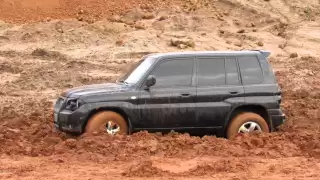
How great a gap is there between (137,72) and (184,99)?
3.31 feet

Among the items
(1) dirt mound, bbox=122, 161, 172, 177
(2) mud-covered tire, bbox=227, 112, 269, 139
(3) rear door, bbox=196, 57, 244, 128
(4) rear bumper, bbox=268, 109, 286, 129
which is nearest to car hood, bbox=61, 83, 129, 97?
(3) rear door, bbox=196, 57, 244, 128

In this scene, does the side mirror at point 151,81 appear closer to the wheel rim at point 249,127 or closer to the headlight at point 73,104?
the headlight at point 73,104

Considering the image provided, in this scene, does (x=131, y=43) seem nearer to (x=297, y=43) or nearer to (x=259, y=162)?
(x=297, y=43)

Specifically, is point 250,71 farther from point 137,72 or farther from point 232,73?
point 137,72

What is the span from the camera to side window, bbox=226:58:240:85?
39.6 ft

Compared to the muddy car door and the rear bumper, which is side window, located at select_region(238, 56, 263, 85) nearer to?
the rear bumper

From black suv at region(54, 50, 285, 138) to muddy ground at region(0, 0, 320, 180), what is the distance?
0.42m

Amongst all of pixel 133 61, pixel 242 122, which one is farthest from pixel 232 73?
pixel 133 61

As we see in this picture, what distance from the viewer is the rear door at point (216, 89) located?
38.7 feet

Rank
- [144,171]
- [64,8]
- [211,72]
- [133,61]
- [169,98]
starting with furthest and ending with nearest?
[64,8]
[133,61]
[211,72]
[169,98]
[144,171]

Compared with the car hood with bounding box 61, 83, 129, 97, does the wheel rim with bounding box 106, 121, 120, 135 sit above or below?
below

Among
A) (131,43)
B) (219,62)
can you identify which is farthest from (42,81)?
(219,62)

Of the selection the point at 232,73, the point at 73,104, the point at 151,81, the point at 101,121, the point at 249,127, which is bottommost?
the point at 249,127

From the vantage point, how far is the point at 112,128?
11.5m
